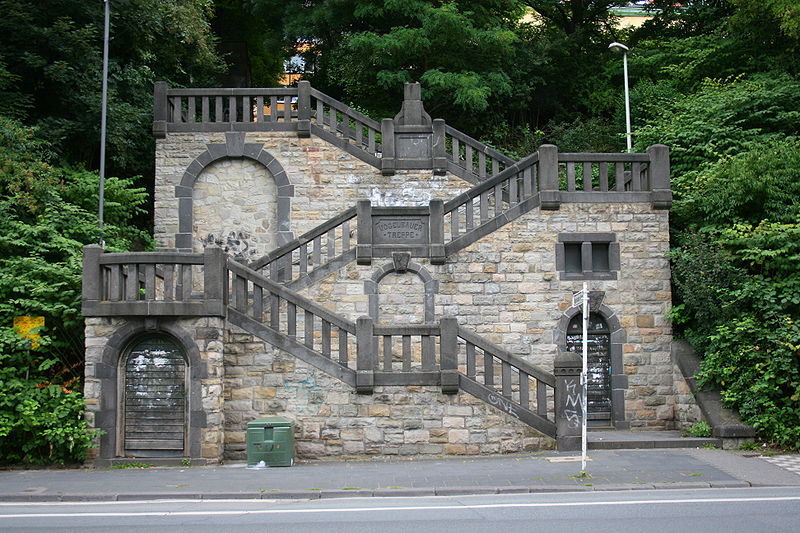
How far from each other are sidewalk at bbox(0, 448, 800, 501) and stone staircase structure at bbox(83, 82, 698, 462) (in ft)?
2.66

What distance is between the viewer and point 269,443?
45.5 feet

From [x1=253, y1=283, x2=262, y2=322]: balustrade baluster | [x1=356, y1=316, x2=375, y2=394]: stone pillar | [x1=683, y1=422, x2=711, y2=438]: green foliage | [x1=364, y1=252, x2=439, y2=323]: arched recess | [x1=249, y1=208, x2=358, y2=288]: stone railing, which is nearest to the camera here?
[x1=356, y1=316, x2=375, y2=394]: stone pillar

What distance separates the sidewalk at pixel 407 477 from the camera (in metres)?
11.5

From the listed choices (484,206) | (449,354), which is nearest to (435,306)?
(484,206)

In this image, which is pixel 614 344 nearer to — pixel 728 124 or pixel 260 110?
pixel 728 124

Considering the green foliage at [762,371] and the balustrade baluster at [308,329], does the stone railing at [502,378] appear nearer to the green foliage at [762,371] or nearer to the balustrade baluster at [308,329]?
the balustrade baluster at [308,329]

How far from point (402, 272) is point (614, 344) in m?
4.50

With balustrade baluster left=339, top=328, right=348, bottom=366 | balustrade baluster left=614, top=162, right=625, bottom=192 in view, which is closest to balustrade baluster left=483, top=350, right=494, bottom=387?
balustrade baluster left=339, top=328, right=348, bottom=366

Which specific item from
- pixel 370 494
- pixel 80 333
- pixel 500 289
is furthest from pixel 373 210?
pixel 370 494

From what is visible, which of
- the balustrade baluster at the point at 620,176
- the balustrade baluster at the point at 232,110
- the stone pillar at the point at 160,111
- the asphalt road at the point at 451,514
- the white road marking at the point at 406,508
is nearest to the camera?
the asphalt road at the point at 451,514

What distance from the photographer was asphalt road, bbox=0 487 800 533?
916cm

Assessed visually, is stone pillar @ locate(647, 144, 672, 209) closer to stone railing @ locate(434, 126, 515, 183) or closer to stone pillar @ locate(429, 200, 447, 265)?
stone railing @ locate(434, 126, 515, 183)

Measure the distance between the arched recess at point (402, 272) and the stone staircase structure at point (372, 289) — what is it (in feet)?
0.11

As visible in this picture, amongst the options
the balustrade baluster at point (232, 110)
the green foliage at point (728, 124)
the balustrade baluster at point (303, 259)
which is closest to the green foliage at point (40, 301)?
the balustrade baluster at point (303, 259)
